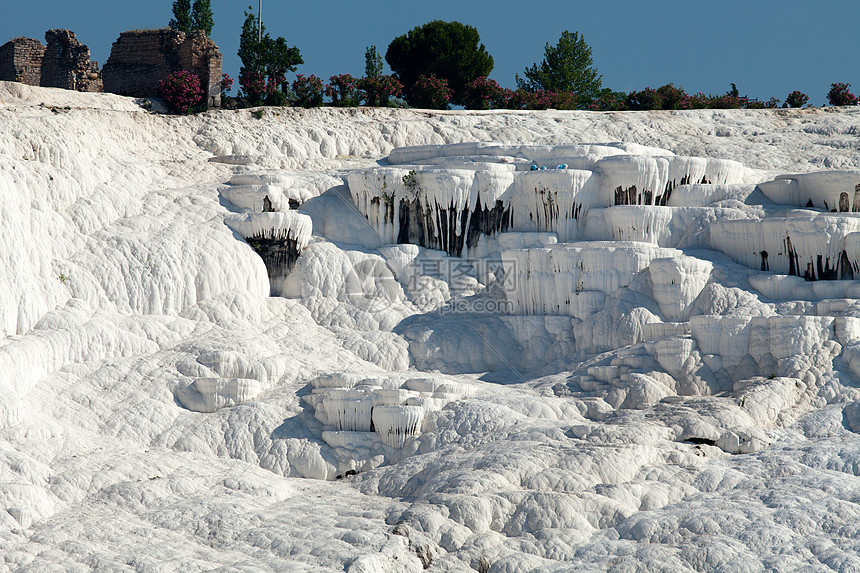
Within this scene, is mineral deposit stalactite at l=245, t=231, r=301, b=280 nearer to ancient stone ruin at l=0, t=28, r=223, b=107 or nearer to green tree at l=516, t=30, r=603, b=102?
ancient stone ruin at l=0, t=28, r=223, b=107

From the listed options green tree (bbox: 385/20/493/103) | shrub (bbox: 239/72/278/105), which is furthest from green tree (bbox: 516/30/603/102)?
shrub (bbox: 239/72/278/105)

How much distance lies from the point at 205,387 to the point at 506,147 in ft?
46.4

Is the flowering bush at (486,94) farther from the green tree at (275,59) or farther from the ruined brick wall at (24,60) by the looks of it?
the ruined brick wall at (24,60)

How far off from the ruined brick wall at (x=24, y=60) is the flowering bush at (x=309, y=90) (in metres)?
9.45

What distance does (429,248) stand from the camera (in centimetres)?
2708

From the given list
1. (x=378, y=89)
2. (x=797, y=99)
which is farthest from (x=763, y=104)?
(x=378, y=89)

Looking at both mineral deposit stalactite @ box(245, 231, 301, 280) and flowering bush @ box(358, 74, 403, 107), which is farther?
flowering bush @ box(358, 74, 403, 107)

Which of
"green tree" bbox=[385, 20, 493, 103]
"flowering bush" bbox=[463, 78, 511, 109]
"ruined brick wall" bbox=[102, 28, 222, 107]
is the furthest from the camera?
"green tree" bbox=[385, 20, 493, 103]

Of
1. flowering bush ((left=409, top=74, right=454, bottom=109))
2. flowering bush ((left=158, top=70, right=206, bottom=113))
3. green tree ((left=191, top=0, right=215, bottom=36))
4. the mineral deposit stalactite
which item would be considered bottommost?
the mineral deposit stalactite

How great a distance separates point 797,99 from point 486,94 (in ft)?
41.8

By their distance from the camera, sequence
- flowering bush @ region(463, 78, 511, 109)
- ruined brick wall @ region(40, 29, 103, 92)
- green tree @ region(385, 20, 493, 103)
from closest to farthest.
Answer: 1. ruined brick wall @ region(40, 29, 103, 92)
2. flowering bush @ region(463, 78, 511, 109)
3. green tree @ region(385, 20, 493, 103)

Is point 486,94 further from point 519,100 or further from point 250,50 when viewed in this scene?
point 250,50

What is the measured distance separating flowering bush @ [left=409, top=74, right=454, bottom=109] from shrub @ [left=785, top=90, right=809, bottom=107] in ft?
45.9

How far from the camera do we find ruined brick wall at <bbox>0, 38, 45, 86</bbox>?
35.0 m
